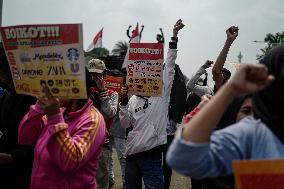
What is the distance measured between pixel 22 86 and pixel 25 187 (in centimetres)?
103

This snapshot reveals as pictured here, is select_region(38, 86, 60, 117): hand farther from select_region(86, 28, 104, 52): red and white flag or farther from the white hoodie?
select_region(86, 28, 104, 52): red and white flag

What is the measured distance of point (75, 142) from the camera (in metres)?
2.56

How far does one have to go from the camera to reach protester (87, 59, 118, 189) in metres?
5.07

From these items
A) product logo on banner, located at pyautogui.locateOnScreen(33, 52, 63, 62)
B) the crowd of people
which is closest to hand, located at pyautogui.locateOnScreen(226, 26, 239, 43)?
the crowd of people

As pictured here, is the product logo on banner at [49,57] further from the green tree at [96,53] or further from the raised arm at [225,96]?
the green tree at [96,53]

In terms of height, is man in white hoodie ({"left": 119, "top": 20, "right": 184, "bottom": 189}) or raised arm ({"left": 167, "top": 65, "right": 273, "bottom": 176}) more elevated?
raised arm ({"left": 167, "top": 65, "right": 273, "bottom": 176})

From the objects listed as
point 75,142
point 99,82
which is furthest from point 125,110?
point 75,142

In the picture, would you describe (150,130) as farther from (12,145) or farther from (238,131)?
(238,131)

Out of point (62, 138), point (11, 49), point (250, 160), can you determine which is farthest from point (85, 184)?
point (250, 160)

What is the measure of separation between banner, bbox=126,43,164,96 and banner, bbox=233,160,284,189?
3.14 meters

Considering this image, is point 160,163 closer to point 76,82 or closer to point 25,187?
point 25,187

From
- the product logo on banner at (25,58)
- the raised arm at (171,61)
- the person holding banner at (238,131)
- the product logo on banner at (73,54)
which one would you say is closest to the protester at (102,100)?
the raised arm at (171,61)

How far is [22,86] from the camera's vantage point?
262 cm

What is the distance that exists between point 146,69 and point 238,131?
10.8ft
